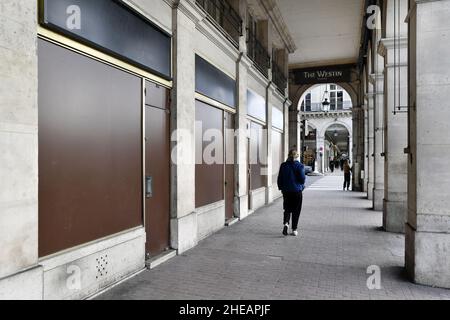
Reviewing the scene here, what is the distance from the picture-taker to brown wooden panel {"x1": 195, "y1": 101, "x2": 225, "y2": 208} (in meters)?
7.62

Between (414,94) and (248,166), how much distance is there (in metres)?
6.69

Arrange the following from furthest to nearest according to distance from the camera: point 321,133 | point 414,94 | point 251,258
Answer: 1. point 321,133
2. point 251,258
3. point 414,94

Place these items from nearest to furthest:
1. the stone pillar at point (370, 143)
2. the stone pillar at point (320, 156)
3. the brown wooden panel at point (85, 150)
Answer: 1. the brown wooden panel at point (85, 150)
2. the stone pillar at point (370, 143)
3. the stone pillar at point (320, 156)

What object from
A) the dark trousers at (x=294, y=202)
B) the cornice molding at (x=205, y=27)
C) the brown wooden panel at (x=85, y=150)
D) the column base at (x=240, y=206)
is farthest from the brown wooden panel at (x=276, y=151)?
the brown wooden panel at (x=85, y=150)

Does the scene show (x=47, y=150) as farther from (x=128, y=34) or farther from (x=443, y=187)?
(x=443, y=187)

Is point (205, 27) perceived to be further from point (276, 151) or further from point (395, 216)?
point (276, 151)

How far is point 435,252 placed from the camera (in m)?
4.78

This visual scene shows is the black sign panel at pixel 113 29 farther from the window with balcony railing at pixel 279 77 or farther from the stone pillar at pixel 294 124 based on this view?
the stone pillar at pixel 294 124

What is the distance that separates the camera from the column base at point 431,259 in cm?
473

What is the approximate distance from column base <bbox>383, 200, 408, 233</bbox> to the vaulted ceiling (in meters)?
7.55

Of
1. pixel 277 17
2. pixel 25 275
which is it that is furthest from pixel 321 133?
pixel 25 275

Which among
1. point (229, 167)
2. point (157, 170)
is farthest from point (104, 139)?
point (229, 167)

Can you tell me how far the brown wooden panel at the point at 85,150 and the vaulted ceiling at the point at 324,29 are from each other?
31.6 ft
